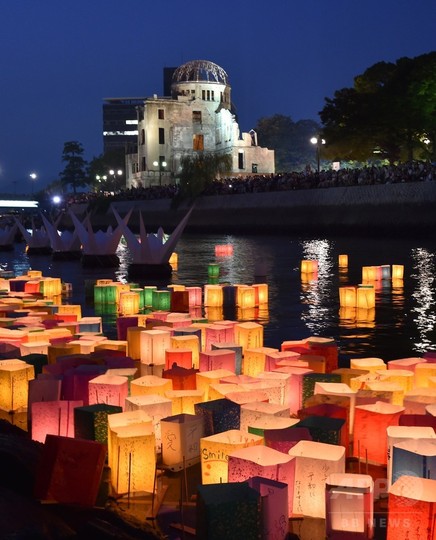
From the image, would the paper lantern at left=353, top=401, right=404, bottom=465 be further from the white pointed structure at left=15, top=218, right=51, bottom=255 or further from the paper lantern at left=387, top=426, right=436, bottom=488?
the white pointed structure at left=15, top=218, right=51, bottom=255

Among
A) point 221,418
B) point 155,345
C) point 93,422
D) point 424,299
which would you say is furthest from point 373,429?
point 424,299

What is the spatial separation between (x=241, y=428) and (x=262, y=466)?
104 centimetres

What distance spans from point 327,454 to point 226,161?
55.8 metres

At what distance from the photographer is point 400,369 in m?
6.76

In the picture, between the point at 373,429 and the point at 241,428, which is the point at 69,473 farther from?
the point at 373,429

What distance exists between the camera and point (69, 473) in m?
4.37

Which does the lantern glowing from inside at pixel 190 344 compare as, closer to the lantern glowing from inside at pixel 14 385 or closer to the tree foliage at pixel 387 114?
the lantern glowing from inside at pixel 14 385

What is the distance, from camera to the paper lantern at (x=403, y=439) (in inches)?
172

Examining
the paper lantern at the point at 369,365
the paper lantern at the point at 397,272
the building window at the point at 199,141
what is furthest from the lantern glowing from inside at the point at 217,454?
the building window at the point at 199,141

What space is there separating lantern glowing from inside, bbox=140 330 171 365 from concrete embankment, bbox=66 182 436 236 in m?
25.8

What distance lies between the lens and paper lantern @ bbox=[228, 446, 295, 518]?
13.7ft

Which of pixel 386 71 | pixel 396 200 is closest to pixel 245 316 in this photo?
pixel 396 200

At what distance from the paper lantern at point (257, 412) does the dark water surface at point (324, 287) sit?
393 cm

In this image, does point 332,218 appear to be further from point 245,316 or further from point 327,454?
point 327,454
